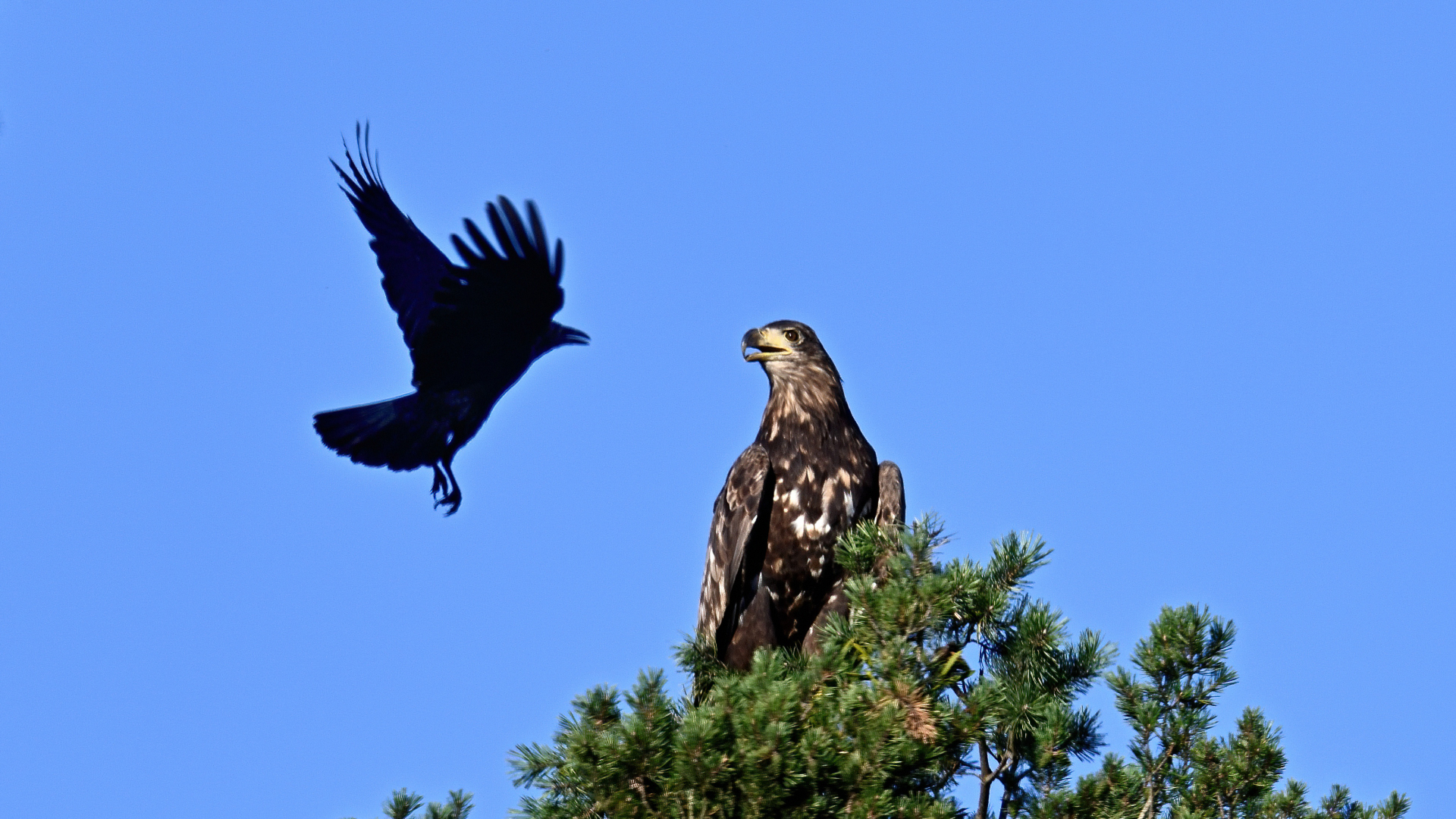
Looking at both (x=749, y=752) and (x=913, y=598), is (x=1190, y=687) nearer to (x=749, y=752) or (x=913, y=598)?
(x=913, y=598)

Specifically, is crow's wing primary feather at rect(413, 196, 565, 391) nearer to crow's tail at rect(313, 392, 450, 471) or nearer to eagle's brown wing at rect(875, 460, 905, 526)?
crow's tail at rect(313, 392, 450, 471)

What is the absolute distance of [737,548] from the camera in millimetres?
A: 7695

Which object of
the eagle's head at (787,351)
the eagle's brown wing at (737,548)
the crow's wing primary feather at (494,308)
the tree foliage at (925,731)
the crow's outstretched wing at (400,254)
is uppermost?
the crow's outstretched wing at (400,254)

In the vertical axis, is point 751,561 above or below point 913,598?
above

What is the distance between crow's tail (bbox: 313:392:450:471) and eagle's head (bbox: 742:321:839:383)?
4.06 metres

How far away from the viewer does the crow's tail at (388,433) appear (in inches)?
449

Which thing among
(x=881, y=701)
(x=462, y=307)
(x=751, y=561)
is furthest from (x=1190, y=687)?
(x=462, y=307)

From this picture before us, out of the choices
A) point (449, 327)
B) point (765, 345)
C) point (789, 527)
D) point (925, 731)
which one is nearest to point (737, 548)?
point (789, 527)

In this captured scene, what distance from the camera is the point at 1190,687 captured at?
18.1 feet

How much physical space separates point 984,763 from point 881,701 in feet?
1.82

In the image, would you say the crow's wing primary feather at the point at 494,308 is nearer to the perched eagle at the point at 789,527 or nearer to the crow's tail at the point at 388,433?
the crow's tail at the point at 388,433

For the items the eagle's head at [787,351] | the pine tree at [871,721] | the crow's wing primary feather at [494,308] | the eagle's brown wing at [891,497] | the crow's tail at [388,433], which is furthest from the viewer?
the crow's tail at [388,433]

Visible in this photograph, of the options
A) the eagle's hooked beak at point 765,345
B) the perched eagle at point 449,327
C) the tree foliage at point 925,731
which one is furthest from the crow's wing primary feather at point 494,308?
the tree foliage at point 925,731

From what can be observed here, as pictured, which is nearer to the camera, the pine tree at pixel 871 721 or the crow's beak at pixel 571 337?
the pine tree at pixel 871 721
